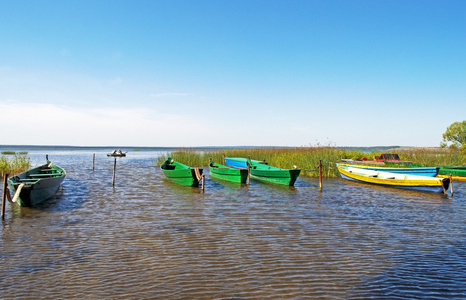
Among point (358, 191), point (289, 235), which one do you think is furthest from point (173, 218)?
point (358, 191)

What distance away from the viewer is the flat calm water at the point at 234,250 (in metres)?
5.11

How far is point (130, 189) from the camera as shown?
17516 mm

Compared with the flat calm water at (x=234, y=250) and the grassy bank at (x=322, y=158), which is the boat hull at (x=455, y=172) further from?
the flat calm water at (x=234, y=250)

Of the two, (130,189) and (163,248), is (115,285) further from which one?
(130,189)

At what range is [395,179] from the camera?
17672 millimetres

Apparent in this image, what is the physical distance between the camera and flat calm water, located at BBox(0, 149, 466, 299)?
5.11 meters

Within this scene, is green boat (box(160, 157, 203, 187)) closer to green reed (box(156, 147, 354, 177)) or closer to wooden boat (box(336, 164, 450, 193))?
green reed (box(156, 147, 354, 177))

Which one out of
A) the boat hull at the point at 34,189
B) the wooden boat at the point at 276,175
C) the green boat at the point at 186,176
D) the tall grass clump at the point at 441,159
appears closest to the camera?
the boat hull at the point at 34,189

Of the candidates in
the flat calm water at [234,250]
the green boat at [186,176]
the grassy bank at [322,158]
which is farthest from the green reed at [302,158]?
the flat calm water at [234,250]

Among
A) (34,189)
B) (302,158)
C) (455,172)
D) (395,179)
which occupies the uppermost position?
(302,158)

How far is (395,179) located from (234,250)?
46.2 feet

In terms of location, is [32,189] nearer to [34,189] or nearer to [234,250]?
[34,189]

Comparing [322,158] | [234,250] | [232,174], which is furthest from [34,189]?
[322,158]

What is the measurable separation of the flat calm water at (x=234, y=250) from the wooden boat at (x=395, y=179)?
8.23 ft
